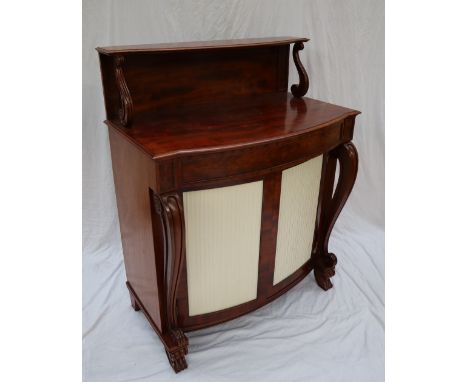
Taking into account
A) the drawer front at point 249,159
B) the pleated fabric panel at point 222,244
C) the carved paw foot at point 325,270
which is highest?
the drawer front at point 249,159

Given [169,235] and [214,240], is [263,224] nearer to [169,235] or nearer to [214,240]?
[214,240]

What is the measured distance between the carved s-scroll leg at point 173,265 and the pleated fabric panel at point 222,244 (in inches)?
3.6

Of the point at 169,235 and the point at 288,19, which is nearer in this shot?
the point at 169,235

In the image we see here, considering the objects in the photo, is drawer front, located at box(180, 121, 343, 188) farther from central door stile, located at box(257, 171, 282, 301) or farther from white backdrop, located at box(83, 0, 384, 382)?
white backdrop, located at box(83, 0, 384, 382)

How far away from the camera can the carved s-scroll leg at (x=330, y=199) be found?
1687mm

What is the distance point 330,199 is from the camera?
184 cm

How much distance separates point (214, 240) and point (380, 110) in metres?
1.36

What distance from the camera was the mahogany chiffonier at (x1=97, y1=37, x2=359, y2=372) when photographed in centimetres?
126

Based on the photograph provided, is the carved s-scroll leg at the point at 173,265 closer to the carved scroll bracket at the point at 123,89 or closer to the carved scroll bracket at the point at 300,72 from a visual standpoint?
the carved scroll bracket at the point at 123,89

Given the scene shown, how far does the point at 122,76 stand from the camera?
4.34ft

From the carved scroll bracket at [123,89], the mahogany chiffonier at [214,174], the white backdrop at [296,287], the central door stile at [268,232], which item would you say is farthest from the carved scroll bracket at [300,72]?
the carved scroll bracket at [123,89]

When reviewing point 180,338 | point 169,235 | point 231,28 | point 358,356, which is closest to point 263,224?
point 169,235

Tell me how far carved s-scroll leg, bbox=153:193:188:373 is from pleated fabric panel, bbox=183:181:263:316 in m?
0.09

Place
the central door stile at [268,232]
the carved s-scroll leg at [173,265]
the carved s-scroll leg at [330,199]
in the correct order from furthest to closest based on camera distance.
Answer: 1. the carved s-scroll leg at [330,199]
2. the central door stile at [268,232]
3. the carved s-scroll leg at [173,265]
